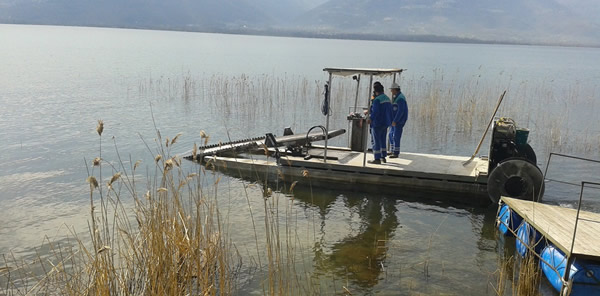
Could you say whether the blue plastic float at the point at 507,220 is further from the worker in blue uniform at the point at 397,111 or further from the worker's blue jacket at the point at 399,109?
the worker's blue jacket at the point at 399,109

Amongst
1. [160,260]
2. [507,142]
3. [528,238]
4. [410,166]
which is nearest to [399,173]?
[410,166]

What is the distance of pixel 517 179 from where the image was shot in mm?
9906

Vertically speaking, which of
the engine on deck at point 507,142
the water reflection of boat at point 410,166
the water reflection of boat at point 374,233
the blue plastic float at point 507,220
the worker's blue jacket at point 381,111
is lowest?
the water reflection of boat at point 374,233

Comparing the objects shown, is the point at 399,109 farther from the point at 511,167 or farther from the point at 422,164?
the point at 511,167


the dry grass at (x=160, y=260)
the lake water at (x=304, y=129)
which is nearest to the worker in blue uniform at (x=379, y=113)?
the lake water at (x=304, y=129)

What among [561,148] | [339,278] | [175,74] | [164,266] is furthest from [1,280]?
[175,74]

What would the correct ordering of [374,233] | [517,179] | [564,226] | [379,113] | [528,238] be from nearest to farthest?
1. [564,226]
2. [528,238]
3. [374,233]
4. [517,179]
5. [379,113]

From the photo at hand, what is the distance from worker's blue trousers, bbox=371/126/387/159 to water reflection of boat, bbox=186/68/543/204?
0.89 ft

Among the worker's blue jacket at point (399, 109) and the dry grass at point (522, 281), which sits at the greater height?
the worker's blue jacket at point (399, 109)

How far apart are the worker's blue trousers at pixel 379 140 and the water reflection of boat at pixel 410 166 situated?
0.27 metres

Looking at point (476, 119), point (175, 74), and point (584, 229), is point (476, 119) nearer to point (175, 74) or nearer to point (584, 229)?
point (584, 229)

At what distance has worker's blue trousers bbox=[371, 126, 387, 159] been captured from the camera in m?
11.2

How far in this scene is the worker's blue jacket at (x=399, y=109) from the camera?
460 inches

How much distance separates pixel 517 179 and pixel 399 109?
116 inches
